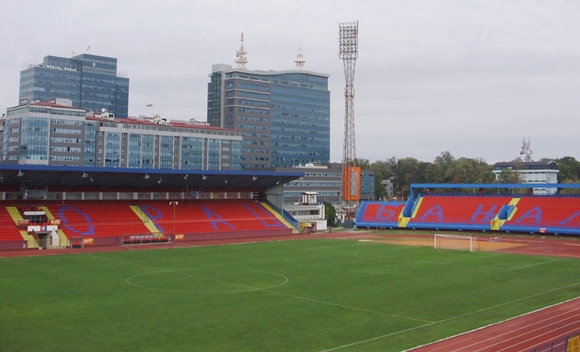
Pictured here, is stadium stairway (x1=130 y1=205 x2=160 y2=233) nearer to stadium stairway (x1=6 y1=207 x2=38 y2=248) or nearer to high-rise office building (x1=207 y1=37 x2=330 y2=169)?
stadium stairway (x1=6 y1=207 x2=38 y2=248)

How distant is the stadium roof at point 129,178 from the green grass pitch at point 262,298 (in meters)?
13.6

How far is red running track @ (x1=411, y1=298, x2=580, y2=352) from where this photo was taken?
2134 cm

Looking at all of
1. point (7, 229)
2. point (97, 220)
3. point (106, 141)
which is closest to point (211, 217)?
point (97, 220)

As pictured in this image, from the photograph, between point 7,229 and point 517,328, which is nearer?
point 517,328

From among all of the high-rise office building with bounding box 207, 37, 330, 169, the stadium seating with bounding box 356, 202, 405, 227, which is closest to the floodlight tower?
the stadium seating with bounding box 356, 202, 405, 227

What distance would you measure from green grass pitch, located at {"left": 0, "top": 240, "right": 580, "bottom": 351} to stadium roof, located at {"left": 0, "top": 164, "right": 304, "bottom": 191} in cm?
1359

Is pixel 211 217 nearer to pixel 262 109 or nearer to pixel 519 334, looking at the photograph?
pixel 519 334

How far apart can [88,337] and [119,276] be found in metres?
15.6

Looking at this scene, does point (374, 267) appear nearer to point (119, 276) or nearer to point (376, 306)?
point (376, 306)

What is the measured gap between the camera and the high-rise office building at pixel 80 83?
16338cm

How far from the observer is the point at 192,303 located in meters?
28.6

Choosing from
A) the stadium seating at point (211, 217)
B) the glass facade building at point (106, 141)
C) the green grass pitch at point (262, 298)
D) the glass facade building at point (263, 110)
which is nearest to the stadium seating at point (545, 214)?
the green grass pitch at point (262, 298)

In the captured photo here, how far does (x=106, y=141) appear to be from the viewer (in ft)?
434

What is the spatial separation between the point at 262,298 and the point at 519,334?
13.3 metres
